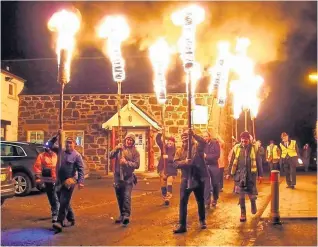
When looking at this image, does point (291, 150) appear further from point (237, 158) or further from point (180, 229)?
point (180, 229)

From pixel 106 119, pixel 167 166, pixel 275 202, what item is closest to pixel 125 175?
pixel 167 166

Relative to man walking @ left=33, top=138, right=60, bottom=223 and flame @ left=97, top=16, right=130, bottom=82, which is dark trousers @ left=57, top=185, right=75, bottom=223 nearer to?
man walking @ left=33, top=138, right=60, bottom=223

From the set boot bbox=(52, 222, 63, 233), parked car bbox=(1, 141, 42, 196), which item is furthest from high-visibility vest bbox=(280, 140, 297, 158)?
boot bbox=(52, 222, 63, 233)

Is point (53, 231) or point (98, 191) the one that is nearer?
point (53, 231)

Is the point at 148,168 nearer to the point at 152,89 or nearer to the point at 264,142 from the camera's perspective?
the point at 152,89

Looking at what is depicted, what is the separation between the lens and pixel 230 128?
82.7ft

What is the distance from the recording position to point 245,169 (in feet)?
29.4

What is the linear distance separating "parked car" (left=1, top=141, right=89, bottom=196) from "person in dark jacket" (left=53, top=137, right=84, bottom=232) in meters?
5.13

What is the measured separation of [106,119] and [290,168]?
32.6ft

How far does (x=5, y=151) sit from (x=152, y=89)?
9360 mm

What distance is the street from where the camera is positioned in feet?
23.4

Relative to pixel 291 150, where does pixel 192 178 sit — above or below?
Answer: below

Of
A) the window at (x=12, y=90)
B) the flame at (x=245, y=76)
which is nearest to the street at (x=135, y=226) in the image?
the flame at (x=245, y=76)

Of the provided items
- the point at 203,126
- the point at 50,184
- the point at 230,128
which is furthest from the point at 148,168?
the point at 50,184
